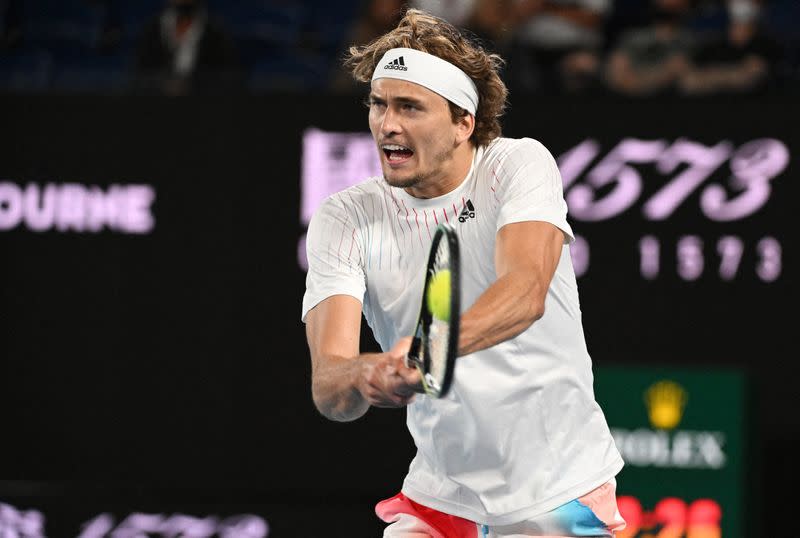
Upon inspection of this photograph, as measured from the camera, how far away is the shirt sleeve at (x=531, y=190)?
338 cm

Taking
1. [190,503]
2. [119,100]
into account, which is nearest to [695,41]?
[119,100]

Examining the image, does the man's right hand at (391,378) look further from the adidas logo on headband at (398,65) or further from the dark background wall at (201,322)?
the dark background wall at (201,322)

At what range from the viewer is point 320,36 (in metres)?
7.91

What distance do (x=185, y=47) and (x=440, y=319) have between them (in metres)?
4.67

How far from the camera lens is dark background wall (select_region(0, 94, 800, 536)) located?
6.93 meters

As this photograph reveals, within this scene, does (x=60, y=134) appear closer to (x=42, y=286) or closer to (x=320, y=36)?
(x=42, y=286)

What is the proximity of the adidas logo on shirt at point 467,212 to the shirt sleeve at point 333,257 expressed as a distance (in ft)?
0.96

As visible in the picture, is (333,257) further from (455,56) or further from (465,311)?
(455,56)

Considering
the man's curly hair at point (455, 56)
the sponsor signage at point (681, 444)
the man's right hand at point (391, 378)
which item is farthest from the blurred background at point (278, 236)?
the man's right hand at point (391, 378)

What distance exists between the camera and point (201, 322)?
280 inches

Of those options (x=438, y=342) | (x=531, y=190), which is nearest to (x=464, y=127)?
(x=531, y=190)

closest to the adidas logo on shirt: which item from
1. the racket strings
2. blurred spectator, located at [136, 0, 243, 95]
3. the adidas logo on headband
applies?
the adidas logo on headband

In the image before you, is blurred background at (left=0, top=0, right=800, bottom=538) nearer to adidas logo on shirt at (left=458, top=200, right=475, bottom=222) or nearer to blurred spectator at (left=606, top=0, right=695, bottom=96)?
blurred spectator at (left=606, top=0, right=695, bottom=96)

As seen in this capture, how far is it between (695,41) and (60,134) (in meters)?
3.30
